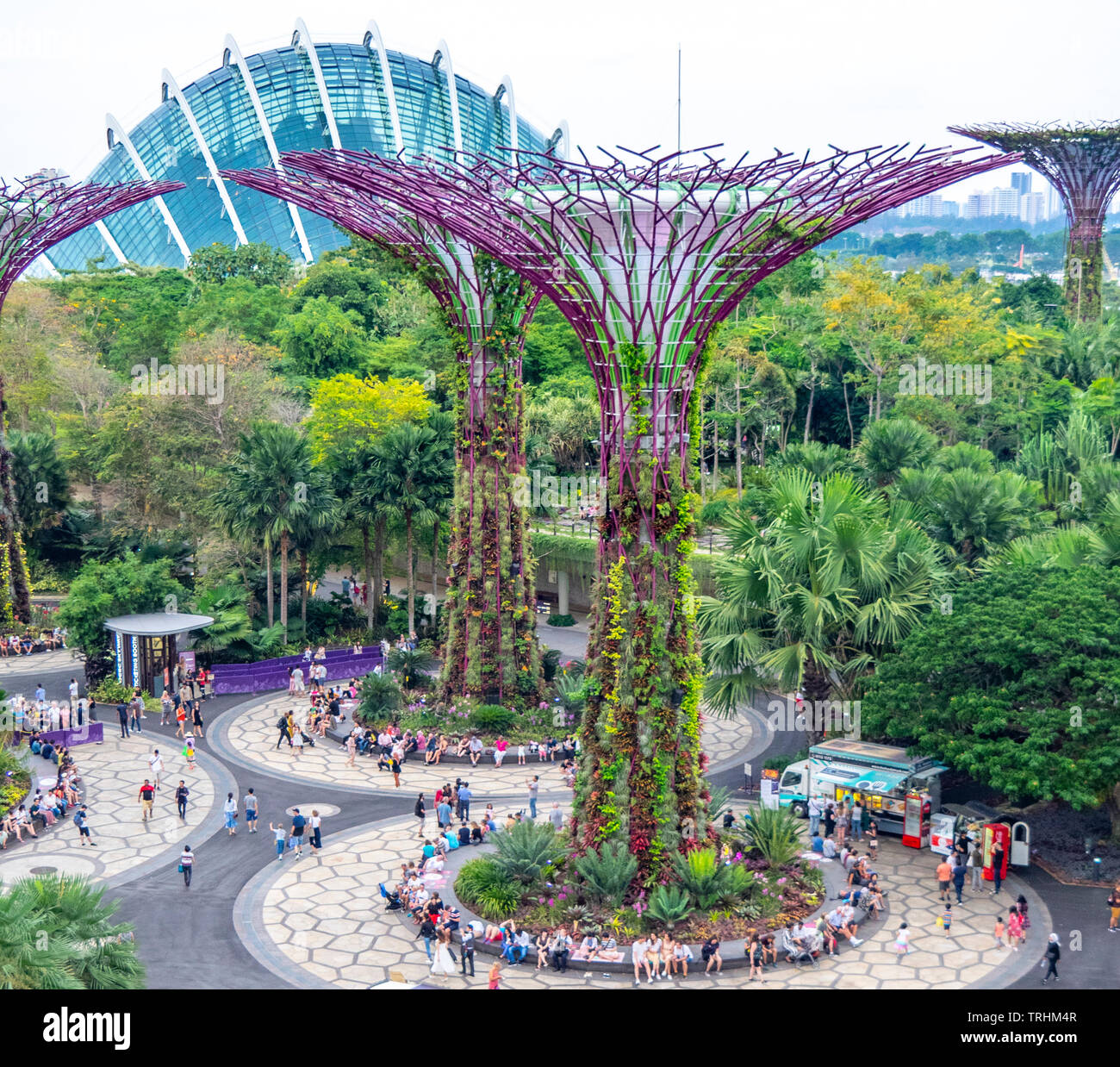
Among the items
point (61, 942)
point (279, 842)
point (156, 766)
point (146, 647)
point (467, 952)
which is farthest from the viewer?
point (146, 647)

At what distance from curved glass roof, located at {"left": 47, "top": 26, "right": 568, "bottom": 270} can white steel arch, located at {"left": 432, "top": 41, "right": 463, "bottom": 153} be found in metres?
0.24

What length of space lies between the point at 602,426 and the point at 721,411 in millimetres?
33060

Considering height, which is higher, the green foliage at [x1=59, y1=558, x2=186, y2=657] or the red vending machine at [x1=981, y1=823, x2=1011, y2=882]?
the green foliage at [x1=59, y1=558, x2=186, y2=657]

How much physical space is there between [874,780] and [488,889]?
28.6 ft

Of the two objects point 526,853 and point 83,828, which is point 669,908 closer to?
point 526,853

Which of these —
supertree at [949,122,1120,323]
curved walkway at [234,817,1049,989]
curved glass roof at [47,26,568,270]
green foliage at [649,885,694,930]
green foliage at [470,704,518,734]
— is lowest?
curved walkway at [234,817,1049,989]

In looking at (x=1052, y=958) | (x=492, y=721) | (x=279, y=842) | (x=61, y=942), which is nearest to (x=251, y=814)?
(x=279, y=842)

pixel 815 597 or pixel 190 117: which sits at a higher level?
pixel 190 117

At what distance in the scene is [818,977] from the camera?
904 inches

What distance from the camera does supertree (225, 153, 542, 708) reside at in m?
34.2

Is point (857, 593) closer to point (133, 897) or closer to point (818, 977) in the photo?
point (818, 977)

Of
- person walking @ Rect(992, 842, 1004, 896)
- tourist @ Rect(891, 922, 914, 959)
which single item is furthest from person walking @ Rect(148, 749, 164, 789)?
person walking @ Rect(992, 842, 1004, 896)

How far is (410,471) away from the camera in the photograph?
43812 mm

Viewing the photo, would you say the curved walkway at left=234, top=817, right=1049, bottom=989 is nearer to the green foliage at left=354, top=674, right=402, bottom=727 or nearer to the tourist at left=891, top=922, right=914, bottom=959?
the tourist at left=891, top=922, right=914, bottom=959
